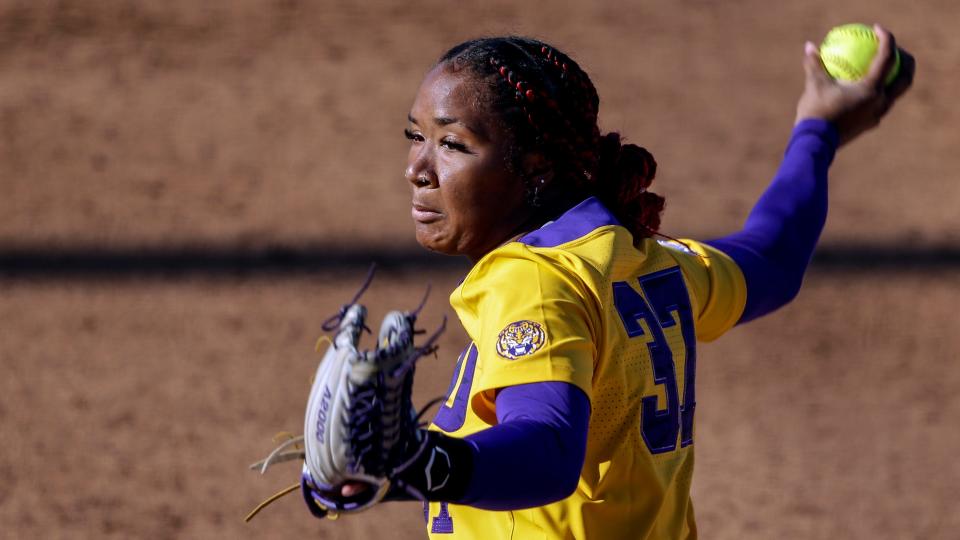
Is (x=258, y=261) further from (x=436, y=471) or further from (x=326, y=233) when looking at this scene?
(x=436, y=471)

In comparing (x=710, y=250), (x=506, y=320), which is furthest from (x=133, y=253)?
(x=506, y=320)

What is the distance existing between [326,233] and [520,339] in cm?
450

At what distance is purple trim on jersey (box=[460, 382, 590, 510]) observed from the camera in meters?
1.66

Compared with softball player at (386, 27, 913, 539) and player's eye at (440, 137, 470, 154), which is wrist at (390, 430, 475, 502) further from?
player's eye at (440, 137, 470, 154)

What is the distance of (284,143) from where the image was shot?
6.88 m

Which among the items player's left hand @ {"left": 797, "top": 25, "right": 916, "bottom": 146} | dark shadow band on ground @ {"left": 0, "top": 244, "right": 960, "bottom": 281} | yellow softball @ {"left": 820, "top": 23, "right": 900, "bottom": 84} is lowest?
dark shadow band on ground @ {"left": 0, "top": 244, "right": 960, "bottom": 281}

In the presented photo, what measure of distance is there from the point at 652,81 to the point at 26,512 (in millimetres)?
4199

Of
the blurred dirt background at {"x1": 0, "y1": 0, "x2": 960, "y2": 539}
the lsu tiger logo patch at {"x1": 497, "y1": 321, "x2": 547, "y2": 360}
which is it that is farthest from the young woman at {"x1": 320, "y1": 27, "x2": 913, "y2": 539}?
the blurred dirt background at {"x1": 0, "y1": 0, "x2": 960, "y2": 539}

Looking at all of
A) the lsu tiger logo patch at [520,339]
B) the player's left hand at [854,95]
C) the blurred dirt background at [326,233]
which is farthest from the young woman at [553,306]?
the blurred dirt background at [326,233]

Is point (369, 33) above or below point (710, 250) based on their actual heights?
above

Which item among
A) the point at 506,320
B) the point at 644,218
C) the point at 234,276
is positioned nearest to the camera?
the point at 506,320

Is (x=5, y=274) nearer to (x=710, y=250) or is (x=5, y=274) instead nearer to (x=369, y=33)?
(x=369, y=33)

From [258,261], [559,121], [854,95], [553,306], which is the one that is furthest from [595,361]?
[258,261]

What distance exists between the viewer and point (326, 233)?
6.21 metres
